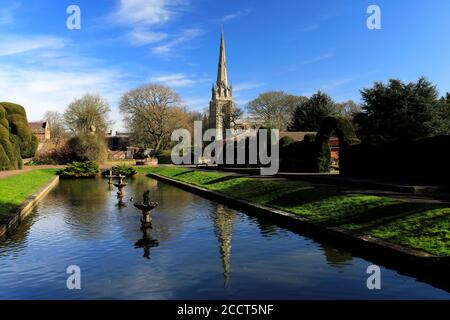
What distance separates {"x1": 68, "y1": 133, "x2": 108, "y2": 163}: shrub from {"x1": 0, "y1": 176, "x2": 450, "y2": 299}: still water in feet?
139

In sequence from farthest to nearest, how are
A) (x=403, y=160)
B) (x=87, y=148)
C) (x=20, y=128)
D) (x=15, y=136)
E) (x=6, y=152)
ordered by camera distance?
(x=87, y=148)
(x=20, y=128)
(x=15, y=136)
(x=6, y=152)
(x=403, y=160)

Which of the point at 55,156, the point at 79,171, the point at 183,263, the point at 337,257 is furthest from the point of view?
the point at 55,156

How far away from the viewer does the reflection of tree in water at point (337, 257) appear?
29.0ft

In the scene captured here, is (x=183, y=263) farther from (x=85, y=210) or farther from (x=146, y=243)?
(x=85, y=210)

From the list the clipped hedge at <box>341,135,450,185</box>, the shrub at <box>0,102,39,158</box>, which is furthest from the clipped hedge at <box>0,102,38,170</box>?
the clipped hedge at <box>341,135,450,185</box>

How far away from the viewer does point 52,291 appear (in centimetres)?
734

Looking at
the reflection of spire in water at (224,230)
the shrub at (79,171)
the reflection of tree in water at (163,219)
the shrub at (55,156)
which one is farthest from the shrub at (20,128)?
the reflection of spire in water at (224,230)

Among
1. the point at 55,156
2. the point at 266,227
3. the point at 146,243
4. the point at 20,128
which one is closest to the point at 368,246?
the point at 266,227

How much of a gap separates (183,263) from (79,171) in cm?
3540

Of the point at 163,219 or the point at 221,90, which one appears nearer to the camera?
the point at 163,219

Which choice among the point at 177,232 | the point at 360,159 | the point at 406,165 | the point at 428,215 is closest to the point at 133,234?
the point at 177,232

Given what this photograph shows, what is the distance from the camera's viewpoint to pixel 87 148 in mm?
55531

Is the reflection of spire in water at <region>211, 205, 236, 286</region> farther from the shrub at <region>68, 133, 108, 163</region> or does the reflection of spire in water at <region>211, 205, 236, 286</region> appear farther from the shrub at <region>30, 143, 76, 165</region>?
the shrub at <region>30, 143, 76, 165</region>

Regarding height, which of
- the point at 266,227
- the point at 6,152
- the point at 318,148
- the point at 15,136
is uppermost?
the point at 15,136
